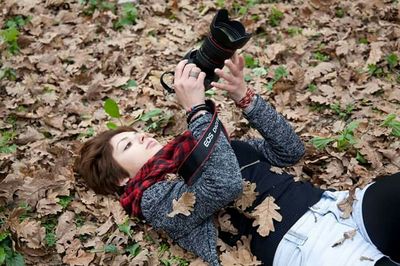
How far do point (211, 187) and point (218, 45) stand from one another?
2.86 ft

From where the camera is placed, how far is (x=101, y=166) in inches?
144

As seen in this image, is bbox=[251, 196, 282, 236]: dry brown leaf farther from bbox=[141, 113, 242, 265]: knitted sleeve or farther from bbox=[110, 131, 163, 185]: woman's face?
bbox=[110, 131, 163, 185]: woman's face

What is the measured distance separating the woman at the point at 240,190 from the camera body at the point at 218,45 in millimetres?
74

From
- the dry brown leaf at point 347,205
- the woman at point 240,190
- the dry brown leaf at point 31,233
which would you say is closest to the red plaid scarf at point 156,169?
the woman at point 240,190

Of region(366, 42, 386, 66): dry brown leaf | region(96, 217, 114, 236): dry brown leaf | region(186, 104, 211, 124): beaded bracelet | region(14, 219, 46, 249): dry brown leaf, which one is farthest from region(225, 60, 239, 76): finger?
region(366, 42, 386, 66): dry brown leaf

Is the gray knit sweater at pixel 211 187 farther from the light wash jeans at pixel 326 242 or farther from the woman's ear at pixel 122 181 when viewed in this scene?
the light wash jeans at pixel 326 242

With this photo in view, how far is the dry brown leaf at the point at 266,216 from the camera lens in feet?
10.1

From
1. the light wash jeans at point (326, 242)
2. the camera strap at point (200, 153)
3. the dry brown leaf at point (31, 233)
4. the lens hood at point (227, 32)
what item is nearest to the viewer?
the light wash jeans at point (326, 242)

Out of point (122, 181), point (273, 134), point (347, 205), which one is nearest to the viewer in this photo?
point (347, 205)

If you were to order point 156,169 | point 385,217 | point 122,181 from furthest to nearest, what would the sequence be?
point 122,181 < point 156,169 < point 385,217

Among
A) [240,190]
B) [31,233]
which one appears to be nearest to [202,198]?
[240,190]

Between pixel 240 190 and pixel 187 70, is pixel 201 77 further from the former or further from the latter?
pixel 240 190

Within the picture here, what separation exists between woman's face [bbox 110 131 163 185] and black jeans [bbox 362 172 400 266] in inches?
57.2

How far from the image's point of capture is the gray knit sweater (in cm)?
302
